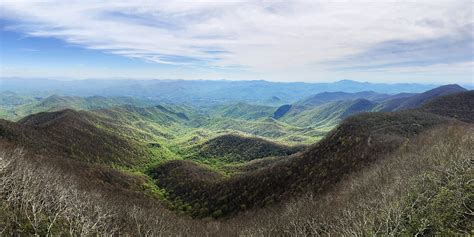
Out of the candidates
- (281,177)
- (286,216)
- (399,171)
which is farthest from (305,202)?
(281,177)

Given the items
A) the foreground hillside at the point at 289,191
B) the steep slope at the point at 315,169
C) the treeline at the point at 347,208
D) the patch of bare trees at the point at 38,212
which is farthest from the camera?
the steep slope at the point at 315,169

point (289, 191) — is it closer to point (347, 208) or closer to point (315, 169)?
point (315, 169)

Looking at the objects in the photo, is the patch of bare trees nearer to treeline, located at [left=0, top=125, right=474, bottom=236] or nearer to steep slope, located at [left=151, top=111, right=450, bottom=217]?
treeline, located at [left=0, top=125, right=474, bottom=236]

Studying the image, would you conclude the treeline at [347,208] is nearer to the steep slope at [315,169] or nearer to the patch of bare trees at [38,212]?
the patch of bare trees at [38,212]

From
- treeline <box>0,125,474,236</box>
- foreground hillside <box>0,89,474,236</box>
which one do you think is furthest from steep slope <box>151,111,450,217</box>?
treeline <box>0,125,474,236</box>

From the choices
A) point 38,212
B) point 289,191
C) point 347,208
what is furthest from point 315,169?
point 38,212

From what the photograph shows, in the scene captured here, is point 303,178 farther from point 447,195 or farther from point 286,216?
point 447,195

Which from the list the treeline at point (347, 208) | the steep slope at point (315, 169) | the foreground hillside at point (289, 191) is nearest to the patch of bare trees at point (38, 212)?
the treeline at point (347, 208)

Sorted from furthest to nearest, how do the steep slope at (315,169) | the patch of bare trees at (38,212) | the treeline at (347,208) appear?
the steep slope at (315,169) < the patch of bare trees at (38,212) < the treeline at (347,208)
